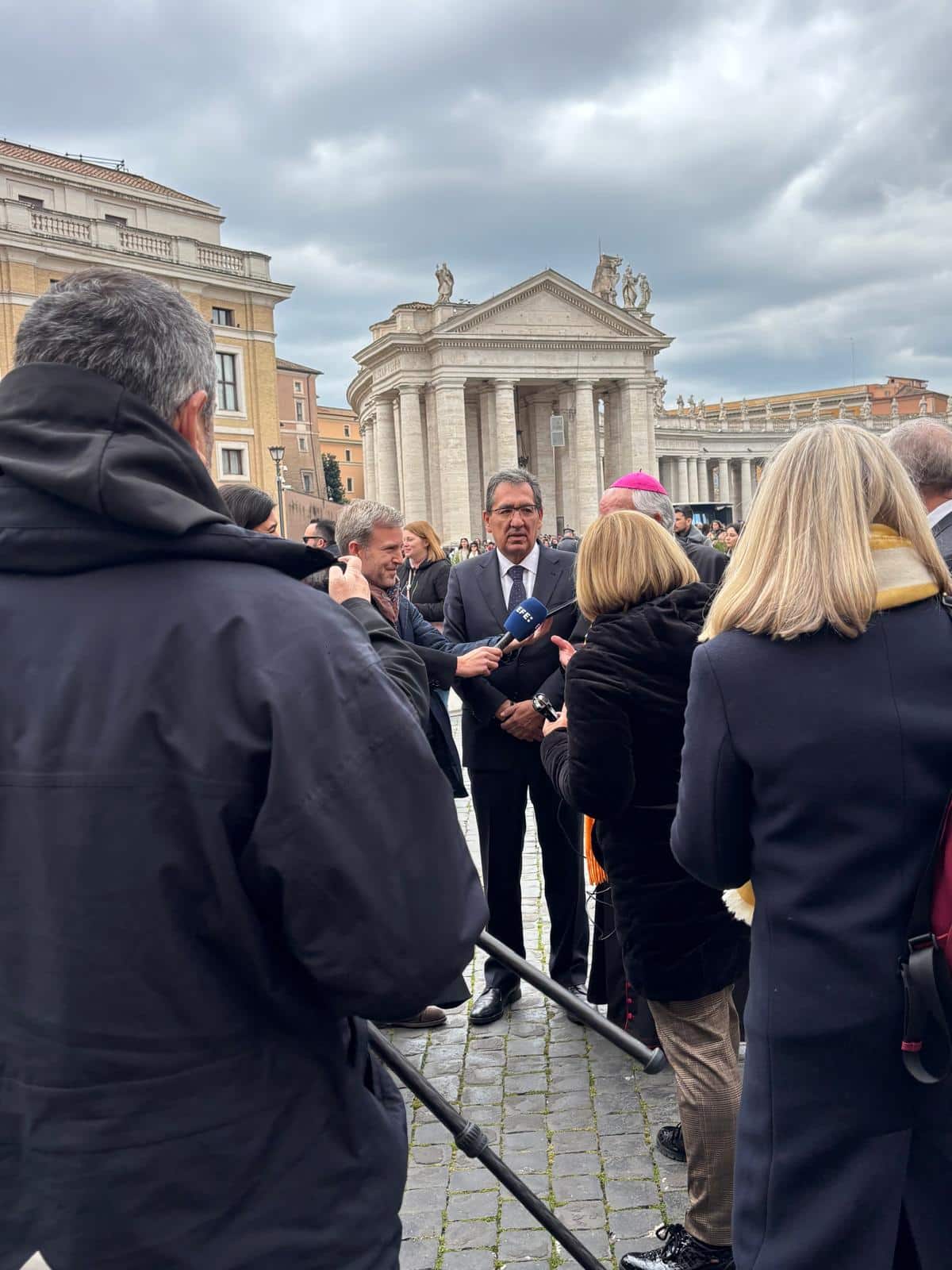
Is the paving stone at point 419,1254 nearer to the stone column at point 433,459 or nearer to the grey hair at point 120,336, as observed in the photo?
the grey hair at point 120,336

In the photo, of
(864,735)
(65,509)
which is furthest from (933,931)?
(65,509)

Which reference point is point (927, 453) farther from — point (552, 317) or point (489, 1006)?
point (552, 317)

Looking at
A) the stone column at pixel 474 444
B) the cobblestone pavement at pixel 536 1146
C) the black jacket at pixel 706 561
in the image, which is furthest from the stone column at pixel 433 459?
the cobblestone pavement at pixel 536 1146

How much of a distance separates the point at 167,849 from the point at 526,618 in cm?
304

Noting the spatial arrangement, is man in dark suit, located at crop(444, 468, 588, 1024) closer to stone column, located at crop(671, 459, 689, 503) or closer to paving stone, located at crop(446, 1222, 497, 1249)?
paving stone, located at crop(446, 1222, 497, 1249)

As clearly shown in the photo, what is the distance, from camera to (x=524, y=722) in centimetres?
497

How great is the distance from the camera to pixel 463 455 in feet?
196

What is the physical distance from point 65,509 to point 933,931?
1666mm

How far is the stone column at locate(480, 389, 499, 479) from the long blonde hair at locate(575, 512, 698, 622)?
5982 centimetres

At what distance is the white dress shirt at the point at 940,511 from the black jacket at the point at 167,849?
3570 mm

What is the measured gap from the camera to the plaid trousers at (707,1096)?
3.03 meters

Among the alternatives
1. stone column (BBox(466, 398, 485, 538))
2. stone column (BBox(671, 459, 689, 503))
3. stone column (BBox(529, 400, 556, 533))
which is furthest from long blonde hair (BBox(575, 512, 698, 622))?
stone column (BBox(671, 459, 689, 503))

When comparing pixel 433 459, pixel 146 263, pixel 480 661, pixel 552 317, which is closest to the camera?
pixel 480 661

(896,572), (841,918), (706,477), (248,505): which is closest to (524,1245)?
(841,918)
